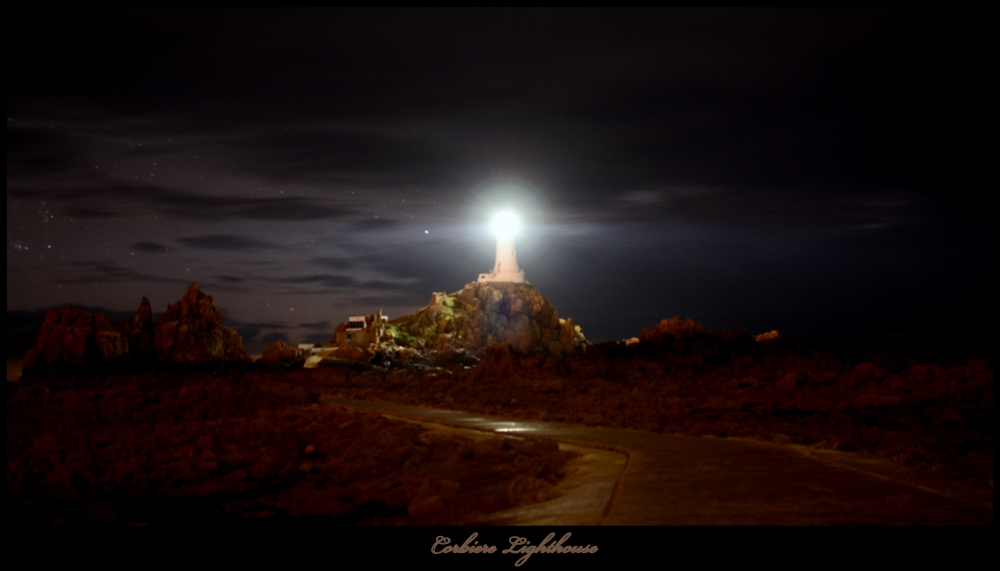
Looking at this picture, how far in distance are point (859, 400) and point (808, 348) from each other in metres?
12.3

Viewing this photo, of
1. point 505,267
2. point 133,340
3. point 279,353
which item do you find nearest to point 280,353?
point 279,353

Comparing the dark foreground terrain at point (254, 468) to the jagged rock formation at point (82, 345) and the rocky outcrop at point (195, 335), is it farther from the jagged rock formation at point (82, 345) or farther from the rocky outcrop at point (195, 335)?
the rocky outcrop at point (195, 335)

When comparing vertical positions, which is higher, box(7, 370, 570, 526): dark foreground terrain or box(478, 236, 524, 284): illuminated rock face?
box(478, 236, 524, 284): illuminated rock face

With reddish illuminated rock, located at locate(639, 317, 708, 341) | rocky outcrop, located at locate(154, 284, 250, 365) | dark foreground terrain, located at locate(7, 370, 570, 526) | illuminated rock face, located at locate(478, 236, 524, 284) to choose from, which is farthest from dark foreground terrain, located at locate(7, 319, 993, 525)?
illuminated rock face, located at locate(478, 236, 524, 284)

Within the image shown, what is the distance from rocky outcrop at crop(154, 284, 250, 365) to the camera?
146 ft

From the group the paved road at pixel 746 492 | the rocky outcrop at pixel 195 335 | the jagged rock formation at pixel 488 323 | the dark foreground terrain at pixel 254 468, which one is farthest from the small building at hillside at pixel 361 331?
the paved road at pixel 746 492

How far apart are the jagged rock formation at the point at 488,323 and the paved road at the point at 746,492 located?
136 feet

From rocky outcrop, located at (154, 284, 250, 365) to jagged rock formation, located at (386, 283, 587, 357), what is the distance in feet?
34.3

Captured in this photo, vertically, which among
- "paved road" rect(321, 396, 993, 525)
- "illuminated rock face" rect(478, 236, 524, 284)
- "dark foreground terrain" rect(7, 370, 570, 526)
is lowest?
"dark foreground terrain" rect(7, 370, 570, 526)

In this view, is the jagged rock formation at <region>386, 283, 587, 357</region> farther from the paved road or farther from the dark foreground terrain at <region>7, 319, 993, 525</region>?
the paved road

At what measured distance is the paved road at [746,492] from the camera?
606 cm

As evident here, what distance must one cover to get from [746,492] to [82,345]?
42541 mm

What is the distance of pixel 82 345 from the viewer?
40594 millimetres

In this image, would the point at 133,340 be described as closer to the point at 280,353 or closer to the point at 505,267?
the point at 280,353
